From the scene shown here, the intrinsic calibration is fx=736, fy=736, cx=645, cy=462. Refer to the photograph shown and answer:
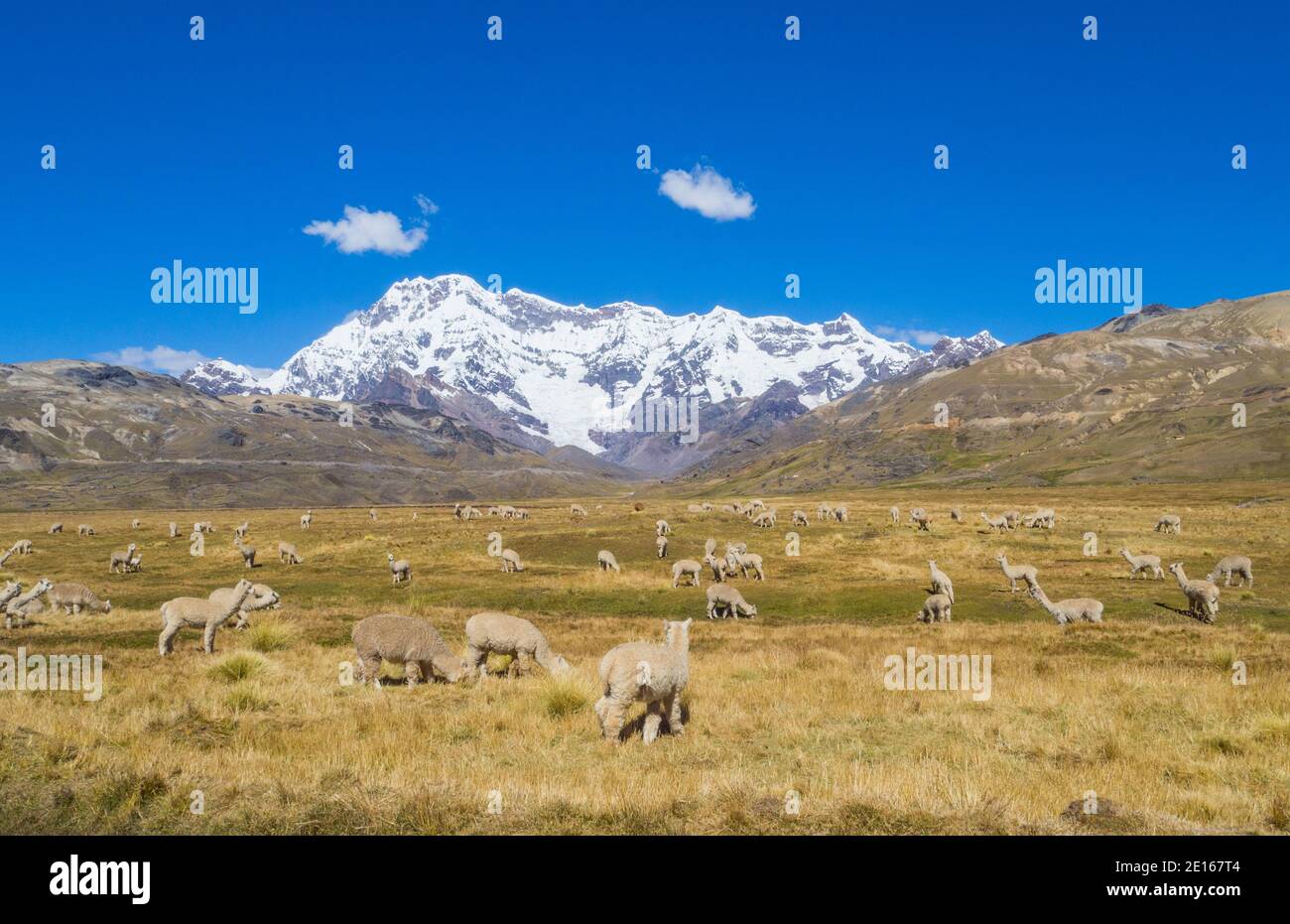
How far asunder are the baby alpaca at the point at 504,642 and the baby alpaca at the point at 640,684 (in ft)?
16.3

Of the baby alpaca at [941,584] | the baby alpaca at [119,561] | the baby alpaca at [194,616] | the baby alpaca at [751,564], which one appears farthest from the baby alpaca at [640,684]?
the baby alpaca at [119,561]

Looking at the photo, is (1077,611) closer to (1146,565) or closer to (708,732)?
(1146,565)

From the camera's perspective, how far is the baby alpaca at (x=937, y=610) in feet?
94.9

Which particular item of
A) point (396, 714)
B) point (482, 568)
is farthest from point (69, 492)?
point (396, 714)

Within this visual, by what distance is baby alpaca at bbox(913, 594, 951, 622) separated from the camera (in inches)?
1139

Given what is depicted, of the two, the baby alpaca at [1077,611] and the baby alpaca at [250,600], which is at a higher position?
the baby alpaca at [250,600]

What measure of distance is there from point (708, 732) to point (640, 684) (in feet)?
6.45

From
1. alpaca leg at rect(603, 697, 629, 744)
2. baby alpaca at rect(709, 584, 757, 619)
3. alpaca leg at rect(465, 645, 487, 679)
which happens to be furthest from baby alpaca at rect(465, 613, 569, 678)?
baby alpaca at rect(709, 584, 757, 619)

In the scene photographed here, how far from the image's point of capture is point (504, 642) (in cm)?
1777

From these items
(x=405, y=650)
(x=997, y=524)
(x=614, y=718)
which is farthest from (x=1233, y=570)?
(x=405, y=650)

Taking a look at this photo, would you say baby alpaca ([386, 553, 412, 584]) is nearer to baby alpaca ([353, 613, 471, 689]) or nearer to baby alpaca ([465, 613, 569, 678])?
baby alpaca ([353, 613, 471, 689])

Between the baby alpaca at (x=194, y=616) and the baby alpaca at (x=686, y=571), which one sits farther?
the baby alpaca at (x=686, y=571)

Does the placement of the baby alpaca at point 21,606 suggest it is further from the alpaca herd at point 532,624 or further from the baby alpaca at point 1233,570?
the baby alpaca at point 1233,570
